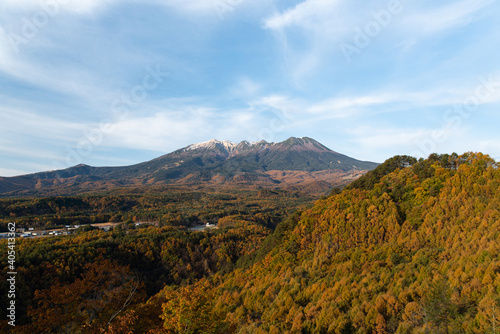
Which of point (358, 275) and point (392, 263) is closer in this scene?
point (358, 275)

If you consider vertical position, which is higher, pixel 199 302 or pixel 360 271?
pixel 199 302

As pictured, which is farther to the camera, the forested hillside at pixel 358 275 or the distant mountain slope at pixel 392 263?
the distant mountain slope at pixel 392 263

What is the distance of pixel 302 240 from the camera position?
2230 cm

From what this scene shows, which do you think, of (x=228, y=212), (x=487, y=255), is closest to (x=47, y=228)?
(x=228, y=212)

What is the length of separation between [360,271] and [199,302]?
11.0 meters

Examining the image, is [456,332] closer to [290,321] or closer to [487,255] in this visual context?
[487,255]

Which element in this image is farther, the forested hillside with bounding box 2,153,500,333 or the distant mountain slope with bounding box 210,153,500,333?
the distant mountain slope with bounding box 210,153,500,333

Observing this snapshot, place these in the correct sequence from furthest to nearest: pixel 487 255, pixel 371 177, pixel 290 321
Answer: pixel 371 177 → pixel 290 321 → pixel 487 255

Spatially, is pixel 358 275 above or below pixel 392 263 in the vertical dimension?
below

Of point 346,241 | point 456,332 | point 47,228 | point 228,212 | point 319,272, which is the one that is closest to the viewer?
point 456,332

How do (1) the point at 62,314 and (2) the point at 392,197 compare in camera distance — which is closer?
(1) the point at 62,314

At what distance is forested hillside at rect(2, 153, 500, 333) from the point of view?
27.8ft

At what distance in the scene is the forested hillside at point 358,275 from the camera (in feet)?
27.8

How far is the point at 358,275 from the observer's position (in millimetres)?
14188
